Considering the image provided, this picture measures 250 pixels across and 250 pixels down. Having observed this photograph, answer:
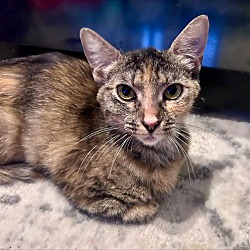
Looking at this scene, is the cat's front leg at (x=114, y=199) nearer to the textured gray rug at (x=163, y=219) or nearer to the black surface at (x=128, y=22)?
the textured gray rug at (x=163, y=219)

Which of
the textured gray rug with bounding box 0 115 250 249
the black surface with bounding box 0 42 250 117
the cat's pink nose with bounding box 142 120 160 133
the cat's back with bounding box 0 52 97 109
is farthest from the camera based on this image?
the black surface with bounding box 0 42 250 117

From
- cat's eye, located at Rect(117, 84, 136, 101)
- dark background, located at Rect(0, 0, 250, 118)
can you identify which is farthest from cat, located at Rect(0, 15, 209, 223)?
dark background, located at Rect(0, 0, 250, 118)

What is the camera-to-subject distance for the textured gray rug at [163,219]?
3.85 ft

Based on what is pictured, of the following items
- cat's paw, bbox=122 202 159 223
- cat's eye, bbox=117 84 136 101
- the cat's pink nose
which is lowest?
cat's paw, bbox=122 202 159 223

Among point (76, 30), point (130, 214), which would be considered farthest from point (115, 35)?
point (130, 214)

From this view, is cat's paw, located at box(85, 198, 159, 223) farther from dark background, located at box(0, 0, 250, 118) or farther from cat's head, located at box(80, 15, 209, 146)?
dark background, located at box(0, 0, 250, 118)

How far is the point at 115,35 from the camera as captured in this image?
1656mm

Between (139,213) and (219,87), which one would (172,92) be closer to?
(139,213)

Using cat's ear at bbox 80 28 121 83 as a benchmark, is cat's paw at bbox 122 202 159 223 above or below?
below

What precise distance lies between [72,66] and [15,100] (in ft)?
0.73

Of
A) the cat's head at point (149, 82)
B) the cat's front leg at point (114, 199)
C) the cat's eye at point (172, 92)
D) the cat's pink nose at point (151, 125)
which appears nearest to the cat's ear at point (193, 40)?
the cat's head at point (149, 82)

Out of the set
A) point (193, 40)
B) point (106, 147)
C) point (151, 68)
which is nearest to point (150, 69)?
point (151, 68)

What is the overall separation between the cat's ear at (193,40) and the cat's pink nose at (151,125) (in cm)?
23

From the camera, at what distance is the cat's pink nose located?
39.7 inches
